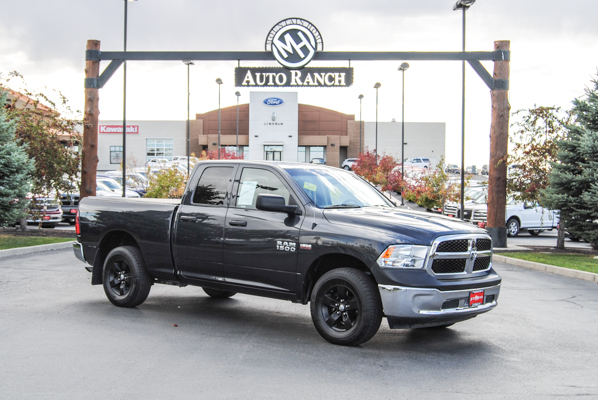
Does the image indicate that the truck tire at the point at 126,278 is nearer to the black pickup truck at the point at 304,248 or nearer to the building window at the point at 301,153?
the black pickup truck at the point at 304,248

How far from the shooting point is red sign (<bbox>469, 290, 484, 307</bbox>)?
629cm

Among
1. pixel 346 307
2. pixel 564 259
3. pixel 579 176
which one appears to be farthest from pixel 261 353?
pixel 579 176

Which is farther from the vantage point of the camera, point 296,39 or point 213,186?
point 296,39

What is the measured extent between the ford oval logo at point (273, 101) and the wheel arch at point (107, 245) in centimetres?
6158

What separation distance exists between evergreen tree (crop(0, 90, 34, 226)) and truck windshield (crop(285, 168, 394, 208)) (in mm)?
12368

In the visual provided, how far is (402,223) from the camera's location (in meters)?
6.31

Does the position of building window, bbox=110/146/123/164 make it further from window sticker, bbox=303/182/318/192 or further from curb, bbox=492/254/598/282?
window sticker, bbox=303/182/318/192

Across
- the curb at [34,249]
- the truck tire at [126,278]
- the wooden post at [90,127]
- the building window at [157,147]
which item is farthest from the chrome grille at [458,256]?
the building window at [157,147]

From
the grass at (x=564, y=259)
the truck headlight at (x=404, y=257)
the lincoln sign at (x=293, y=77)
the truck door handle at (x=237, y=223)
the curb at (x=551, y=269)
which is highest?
the lincoln sign at (x=293, y=77)

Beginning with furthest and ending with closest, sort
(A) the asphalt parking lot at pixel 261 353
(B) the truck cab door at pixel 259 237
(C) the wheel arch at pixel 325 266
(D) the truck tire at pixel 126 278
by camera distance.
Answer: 1. (D) the truck tire at pixel 126 278
2. (B) the truck cab door at pixel 259 237
3. (C) the wheel arch at pixel 325 266
4. (A) the asphalt parking lot at pixel 261 353

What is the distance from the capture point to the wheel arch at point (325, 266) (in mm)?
6555

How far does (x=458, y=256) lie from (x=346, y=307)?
1.26 meters

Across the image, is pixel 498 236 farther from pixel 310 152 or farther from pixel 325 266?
pixel 310 152

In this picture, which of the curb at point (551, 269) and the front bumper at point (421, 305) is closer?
the front bumper at point (421, 305)
